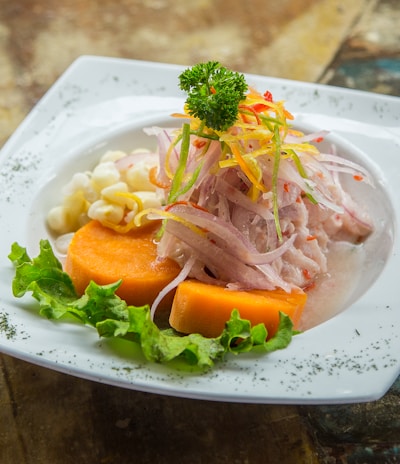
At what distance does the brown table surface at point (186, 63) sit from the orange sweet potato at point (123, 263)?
396 mm

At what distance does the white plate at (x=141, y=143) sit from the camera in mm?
2334

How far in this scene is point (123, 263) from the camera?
9.91ft

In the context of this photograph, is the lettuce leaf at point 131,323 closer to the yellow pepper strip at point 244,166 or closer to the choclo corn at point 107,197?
the choclo corn at point 107,197

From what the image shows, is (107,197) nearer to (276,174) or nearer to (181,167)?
(181,167)

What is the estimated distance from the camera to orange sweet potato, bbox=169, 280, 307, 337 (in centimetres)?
265

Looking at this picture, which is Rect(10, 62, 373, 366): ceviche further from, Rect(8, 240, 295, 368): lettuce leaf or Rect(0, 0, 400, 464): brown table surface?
Rect(0, 0, 400, 464): brown table surface


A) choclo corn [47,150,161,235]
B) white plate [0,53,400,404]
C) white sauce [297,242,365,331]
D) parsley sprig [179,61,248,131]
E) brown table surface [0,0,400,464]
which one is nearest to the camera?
white plate [0,53,400,404]

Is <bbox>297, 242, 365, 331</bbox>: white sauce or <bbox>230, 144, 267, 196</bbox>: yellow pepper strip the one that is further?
<bbox>297, 242, 365, 331</bbox>: white sauce

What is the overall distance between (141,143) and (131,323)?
153 cm

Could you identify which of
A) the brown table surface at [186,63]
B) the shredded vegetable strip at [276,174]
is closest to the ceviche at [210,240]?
the shredded vegetable strip at [276,174]

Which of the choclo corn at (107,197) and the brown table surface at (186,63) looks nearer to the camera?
the brown table surface at (186,63)

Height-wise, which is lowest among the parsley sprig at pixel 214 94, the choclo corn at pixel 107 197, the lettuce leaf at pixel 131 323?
the lettuce leaf at pixel 131 323

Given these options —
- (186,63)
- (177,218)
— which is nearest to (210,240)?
(177,218)

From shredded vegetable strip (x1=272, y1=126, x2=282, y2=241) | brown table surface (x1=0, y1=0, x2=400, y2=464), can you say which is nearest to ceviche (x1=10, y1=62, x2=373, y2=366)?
shredded vegetable strip (x1=272, y1=126, x2=282, y2=241)
